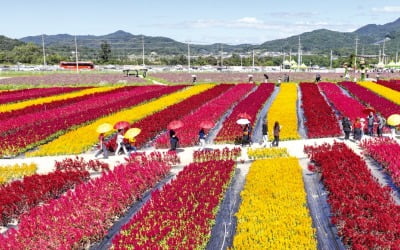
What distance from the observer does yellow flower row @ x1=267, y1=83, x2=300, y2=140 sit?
2136 cm

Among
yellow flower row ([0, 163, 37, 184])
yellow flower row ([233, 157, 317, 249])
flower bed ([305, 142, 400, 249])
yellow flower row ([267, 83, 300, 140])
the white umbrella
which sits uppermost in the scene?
A: the white umbrella

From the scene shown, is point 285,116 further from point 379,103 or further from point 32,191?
point 32,191

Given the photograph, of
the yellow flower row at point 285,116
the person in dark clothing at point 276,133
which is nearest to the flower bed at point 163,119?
the person in dark clothing at point 276,133

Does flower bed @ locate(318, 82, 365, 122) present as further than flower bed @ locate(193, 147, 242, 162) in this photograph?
Yes

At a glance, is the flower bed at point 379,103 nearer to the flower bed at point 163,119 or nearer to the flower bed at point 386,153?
the flower bed at point 386,153

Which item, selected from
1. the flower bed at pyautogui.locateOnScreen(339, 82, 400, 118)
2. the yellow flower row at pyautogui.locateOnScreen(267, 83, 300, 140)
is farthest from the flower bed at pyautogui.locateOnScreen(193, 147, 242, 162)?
the flower bed at pyautogui.locateOnScreen(339, 82, 400, 118)

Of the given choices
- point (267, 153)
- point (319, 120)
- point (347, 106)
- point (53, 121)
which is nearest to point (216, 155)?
point (267, 153)

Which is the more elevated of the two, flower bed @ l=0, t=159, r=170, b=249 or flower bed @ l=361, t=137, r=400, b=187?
flower bed @ l=361, t=137, r=400, b=187

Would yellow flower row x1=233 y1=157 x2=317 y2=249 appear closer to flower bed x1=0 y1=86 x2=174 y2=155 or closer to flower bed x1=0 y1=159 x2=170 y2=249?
flower bed x1=0 y1=159 x2=170 y2=249

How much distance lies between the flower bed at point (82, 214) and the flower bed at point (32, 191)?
0.98 m

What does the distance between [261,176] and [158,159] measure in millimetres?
4377

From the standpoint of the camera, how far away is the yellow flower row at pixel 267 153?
17734 millimetres

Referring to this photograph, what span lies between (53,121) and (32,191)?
13.9 meters

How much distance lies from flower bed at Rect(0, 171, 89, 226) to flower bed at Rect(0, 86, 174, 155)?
6187 mm
